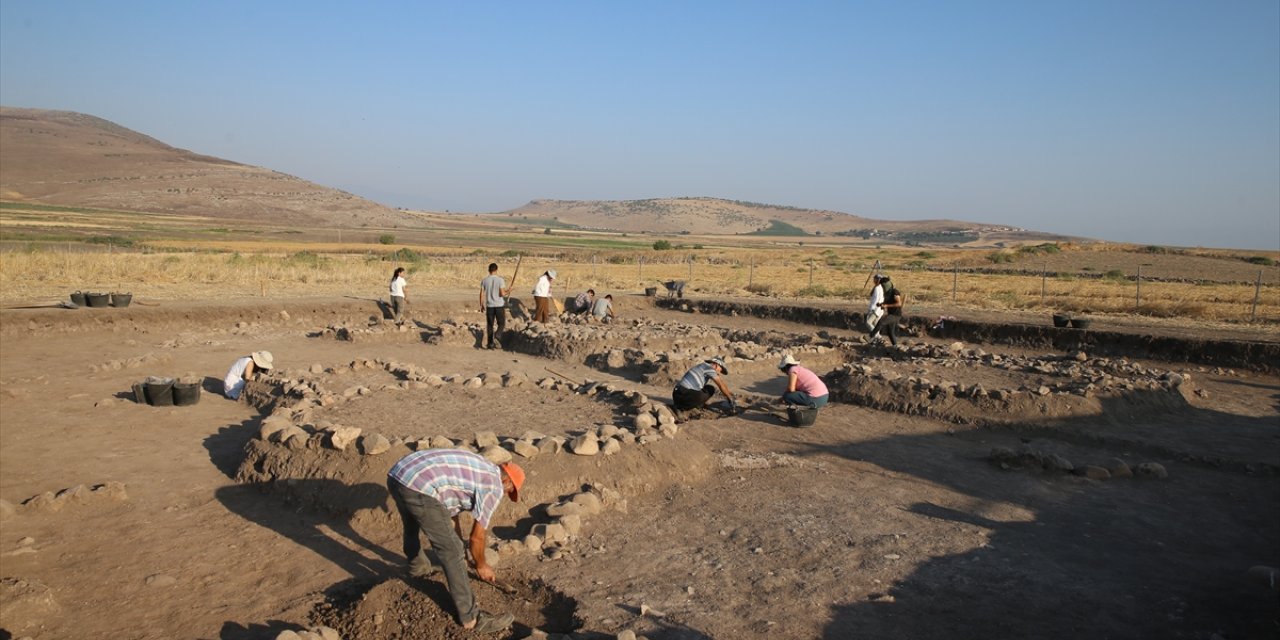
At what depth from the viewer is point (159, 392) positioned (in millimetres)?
10344

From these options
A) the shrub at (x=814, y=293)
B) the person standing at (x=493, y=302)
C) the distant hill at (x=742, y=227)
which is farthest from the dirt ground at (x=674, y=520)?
the distant hill at (x=742, y=227)

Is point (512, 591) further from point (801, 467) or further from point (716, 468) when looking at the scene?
point (801, 467)

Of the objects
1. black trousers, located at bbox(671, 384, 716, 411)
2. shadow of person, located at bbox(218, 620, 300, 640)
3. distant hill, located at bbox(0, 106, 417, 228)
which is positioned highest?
distant hill, located at bbox(0, 106, 417, 228)

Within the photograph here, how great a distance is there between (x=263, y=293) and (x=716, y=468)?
58.9 ft

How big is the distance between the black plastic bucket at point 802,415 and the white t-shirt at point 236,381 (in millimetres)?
7548

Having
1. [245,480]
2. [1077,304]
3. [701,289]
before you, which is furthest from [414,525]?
[701,289]

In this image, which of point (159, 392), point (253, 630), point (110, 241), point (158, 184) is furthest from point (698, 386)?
point (158, 184)

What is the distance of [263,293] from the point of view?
870 inches

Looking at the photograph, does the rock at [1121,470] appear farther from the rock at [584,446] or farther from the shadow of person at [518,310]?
the shadow of person at [518,310]

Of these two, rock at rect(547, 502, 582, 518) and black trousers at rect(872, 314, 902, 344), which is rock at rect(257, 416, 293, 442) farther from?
black trousers at rect(872, 314, 902, 344)

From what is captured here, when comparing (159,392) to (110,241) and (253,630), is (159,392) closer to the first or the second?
(253,630)

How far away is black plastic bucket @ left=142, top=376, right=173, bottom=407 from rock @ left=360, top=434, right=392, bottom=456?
459 cm

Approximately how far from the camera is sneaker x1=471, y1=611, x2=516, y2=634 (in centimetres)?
491

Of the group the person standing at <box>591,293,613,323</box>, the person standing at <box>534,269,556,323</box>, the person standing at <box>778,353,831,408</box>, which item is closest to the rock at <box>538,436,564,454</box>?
the person standing at <box>778,353,831,408</box>
